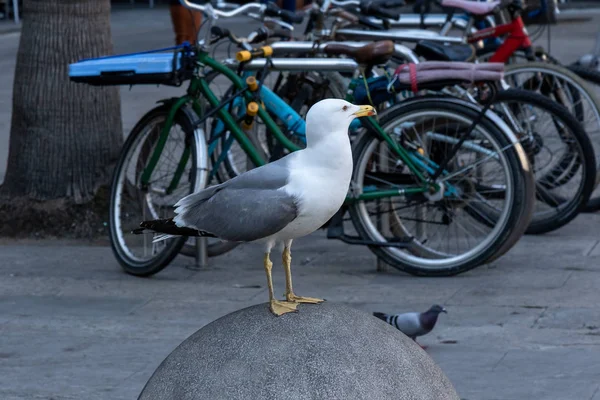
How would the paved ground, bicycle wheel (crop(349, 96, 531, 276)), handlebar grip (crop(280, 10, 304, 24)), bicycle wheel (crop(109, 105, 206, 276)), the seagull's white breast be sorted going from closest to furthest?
the seagull's white breast
the paved ground
bicycle wheel (crop(349, 96, 531, 276))
bicycle wheel (crop(109, 105, 206, 276))
handlebar grip (crop(280, 10, 304, 24))

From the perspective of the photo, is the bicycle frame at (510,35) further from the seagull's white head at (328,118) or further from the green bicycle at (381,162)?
the seagull's white head at (328,118)

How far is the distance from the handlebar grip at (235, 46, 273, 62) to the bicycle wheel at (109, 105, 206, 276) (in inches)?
17.8

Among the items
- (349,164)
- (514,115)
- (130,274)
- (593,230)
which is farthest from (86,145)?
(349,164)

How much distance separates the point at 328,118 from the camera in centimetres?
375

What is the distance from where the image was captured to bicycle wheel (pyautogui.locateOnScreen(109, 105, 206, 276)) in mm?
6816

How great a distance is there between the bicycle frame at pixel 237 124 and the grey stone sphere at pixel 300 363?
9.97ft

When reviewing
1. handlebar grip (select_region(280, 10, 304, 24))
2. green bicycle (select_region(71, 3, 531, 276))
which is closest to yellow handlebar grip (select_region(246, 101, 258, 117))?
green bicycle (select_region(71, 3, 531, 276))

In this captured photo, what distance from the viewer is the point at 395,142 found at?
6.74 metres

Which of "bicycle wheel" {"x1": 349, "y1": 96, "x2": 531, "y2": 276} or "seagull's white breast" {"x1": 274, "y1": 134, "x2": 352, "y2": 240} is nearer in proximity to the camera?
"seagull's white breast" {"x1": 274, "y1": 134, "x2": 352, "y2": 240}

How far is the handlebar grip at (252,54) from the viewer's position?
6723 millimetres

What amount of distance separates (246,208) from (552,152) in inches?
164

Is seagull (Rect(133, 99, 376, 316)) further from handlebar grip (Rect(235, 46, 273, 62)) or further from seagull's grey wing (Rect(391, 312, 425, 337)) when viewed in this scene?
handlebar grip (Rect(235, 46, 273, 62))

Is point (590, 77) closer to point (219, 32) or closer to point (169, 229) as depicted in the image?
point (219, 32)

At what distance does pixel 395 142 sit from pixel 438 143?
21.5 inches
